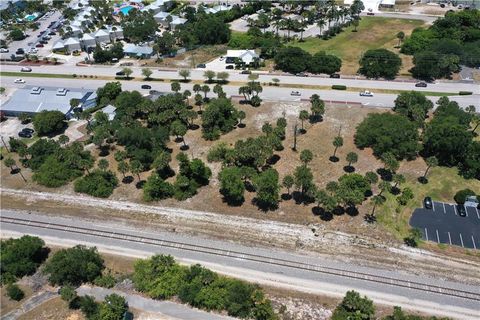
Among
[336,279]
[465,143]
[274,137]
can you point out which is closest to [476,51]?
[465,143]

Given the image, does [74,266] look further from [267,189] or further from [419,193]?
[419,193]

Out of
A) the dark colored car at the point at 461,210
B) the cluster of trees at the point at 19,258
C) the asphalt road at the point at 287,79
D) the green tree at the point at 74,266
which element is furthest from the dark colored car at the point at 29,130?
the dark colored car at the point at 461,210

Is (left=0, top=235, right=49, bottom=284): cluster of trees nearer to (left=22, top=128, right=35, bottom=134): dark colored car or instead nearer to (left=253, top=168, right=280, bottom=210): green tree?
(left=253, top=168, right=280, bottom=210): green tree

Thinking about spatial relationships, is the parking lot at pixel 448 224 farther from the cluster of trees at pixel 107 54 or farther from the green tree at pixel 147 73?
the cluster of trees at pixel 107 54

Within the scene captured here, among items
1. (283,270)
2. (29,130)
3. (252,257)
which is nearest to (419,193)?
(283,270)

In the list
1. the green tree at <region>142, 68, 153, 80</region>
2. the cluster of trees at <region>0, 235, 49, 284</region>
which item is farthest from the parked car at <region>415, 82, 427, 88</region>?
the cluster of trees at <region>0, 235, 49, 284</region>

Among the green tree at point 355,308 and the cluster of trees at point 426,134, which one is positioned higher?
the cluster of trees at point 426,134
